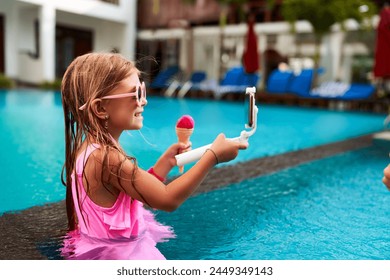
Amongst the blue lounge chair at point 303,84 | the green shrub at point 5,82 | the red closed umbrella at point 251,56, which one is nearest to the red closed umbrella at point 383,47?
the red closed umbrella at point 251,56

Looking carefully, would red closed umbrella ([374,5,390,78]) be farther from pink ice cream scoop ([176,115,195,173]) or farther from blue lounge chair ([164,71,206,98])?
blue lounge chair ([164,71,206,98])

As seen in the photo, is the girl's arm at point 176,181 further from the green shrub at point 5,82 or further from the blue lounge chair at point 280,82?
the green shrub at point 5,82

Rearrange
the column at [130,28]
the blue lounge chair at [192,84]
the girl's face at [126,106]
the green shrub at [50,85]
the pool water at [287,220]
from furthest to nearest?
the column at [130,28]
the green shrub at [50,85]
the blue lounge chair at [192,84]
the pool water at [287,220]
the girl's face at [126,106]

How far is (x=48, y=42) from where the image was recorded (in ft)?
55.8

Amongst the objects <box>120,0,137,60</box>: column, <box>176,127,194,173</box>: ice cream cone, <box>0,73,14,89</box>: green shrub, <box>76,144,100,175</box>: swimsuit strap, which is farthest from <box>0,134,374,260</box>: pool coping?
<box>120,0,137,60</box>: column

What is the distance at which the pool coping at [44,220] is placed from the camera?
6.25 feet

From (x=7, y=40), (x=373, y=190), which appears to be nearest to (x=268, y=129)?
(x=373, y=190)

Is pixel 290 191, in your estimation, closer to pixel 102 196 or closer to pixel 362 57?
pixel 102 196

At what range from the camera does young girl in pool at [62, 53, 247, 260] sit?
149cm

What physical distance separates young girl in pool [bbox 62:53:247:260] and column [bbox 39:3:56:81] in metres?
15.6

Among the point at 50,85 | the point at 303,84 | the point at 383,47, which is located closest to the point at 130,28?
the point at 50,85

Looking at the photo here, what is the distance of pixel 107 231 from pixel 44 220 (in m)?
0.84

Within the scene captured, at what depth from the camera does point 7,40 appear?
1659 centimetres

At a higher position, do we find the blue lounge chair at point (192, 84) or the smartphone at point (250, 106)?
the smartphone at point (250, 106)
